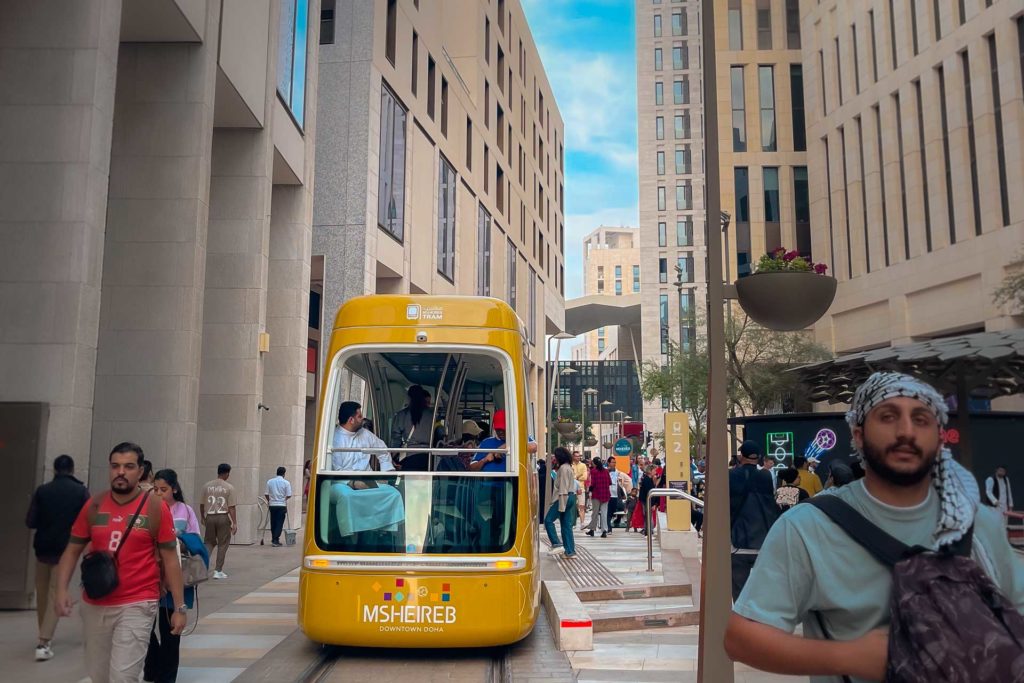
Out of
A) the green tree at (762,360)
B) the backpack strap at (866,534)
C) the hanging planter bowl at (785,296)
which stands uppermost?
the green tree at (762,360)

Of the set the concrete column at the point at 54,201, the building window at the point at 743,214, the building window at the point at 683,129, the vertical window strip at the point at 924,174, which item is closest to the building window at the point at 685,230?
the building window at the point at 683,129

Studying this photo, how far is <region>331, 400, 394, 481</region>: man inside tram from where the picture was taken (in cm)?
868

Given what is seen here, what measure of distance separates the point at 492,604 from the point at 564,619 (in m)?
1.10

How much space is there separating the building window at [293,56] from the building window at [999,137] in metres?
24.7

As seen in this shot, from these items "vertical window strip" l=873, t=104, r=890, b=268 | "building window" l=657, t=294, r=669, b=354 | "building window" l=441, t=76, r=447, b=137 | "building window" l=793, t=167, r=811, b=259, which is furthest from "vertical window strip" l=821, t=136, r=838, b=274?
"building window" l=657, t=294, r=669, b=354

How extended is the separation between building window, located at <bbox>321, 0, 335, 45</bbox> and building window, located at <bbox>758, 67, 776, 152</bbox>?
31.5 m

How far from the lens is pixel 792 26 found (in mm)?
51031

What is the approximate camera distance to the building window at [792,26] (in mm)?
50897

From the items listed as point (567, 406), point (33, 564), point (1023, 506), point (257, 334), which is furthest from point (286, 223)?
point (567, 406)

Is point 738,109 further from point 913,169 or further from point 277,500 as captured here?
point 277,500

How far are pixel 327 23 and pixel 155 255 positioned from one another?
549 inches

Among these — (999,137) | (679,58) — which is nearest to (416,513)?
(999,137)

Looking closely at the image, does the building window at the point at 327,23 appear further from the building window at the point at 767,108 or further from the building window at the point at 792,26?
the building window at the point at 792,26

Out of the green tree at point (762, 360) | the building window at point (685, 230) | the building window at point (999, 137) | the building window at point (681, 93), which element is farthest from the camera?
the building window at point (681, 93)
